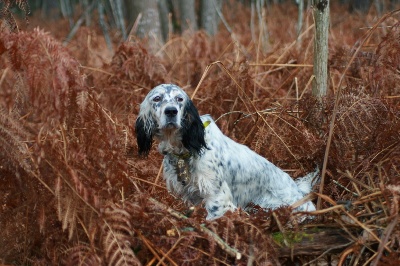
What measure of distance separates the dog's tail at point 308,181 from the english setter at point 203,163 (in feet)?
0.06

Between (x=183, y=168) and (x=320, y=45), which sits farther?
(x=320, y=45)

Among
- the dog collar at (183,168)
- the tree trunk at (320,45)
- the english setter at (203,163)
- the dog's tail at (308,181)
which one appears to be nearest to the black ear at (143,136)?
the english setter at (203,163)

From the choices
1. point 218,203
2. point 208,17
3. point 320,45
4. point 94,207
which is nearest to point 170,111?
point 218,203

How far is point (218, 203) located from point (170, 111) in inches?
29.8

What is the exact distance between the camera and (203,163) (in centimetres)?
479

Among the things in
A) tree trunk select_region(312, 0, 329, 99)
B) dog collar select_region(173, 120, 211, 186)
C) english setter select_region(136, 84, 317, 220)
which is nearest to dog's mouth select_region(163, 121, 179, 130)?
english setter select_region(136, 84, 317, 220)

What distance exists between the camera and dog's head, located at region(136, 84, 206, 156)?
4.66m

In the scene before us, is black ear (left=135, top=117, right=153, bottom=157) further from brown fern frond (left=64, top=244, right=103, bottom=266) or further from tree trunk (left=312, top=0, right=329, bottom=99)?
tree trunk (left=312, top=0, right=329, bottom=99)

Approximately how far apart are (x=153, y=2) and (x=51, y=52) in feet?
30.8

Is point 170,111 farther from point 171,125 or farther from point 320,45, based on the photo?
point 320,45

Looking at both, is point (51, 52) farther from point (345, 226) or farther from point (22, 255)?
point (345, 226)

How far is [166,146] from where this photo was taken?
16.0 feet

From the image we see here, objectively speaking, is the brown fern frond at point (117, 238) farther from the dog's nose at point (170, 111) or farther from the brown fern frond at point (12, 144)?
the dog's nose at point (170, 111)

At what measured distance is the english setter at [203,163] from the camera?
4.74 metres
